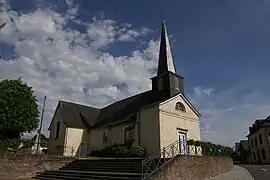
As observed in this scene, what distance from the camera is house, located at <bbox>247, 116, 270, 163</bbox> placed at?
41.8 metres

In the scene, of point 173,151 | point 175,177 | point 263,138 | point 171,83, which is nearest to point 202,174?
point 175,177

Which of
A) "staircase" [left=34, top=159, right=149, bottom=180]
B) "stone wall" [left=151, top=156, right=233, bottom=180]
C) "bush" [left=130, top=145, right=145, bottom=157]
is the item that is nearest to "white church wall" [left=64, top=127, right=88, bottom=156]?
"staircase" [left=34, top=159, right=149, bottom=180]

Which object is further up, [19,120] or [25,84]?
[25,84]

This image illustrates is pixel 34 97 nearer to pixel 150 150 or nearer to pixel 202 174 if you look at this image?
pixel 150 150

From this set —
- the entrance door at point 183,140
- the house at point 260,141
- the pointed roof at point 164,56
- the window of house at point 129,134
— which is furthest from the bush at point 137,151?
the house at point 260,141

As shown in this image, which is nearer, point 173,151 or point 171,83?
point 173,151

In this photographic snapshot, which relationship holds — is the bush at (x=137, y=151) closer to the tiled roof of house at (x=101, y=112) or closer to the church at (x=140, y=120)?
the church at (x=140, y=120)

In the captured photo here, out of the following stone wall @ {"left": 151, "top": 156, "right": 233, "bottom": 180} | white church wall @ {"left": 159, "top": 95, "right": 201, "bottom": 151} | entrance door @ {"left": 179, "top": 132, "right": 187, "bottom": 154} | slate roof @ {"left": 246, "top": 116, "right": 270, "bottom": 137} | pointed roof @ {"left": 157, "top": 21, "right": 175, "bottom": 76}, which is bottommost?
stone wall @ {"left": 151, "top": 156, "right": 233, "bottom": 180}

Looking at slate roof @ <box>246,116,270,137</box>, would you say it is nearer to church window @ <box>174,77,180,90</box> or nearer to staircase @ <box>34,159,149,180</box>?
church window @ <box>174,77,180,90</box>

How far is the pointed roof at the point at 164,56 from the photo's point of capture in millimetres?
24797

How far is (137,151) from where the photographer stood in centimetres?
1983

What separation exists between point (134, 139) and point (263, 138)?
1264 inches

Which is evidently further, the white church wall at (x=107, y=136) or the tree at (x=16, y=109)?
the white church wall at (x=107, y=136)

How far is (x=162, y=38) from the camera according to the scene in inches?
1068
